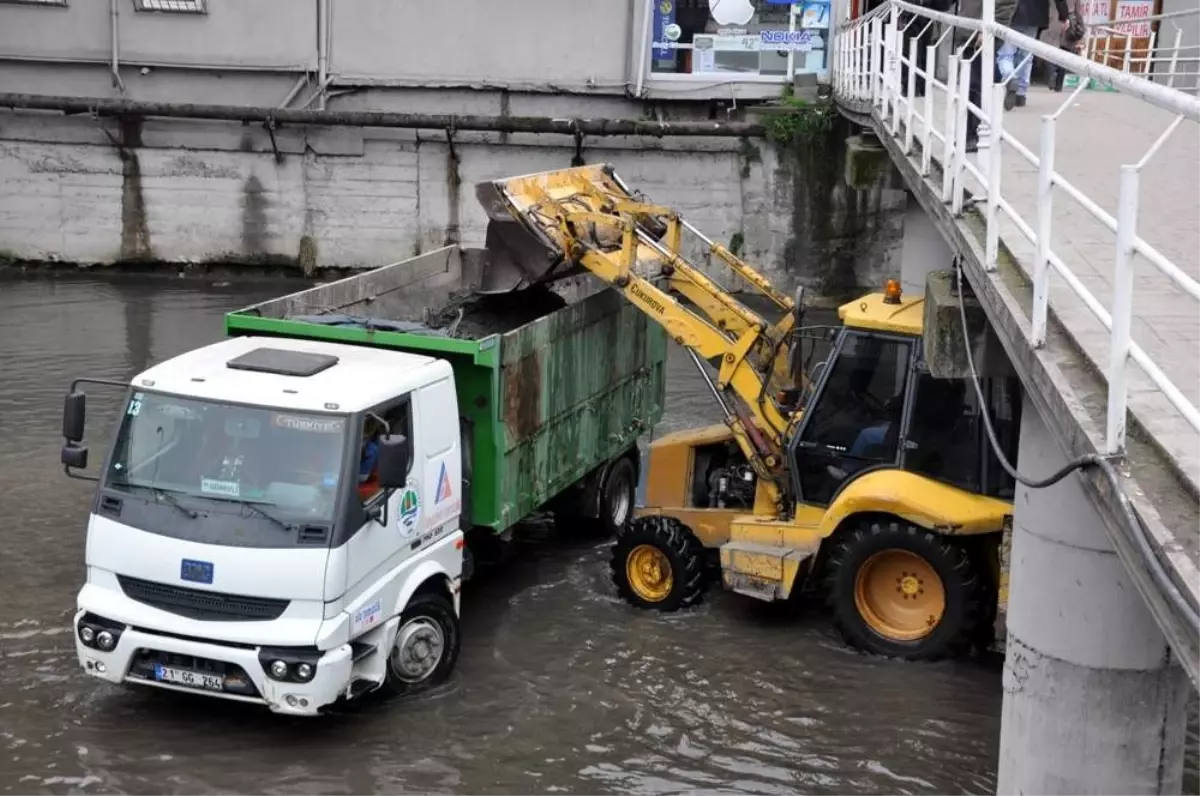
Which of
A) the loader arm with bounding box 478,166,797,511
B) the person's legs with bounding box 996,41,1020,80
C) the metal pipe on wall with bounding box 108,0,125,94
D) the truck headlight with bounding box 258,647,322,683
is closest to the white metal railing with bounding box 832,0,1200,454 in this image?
the person's legs with bounding box 996,41,1020,80

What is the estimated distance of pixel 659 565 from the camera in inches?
400

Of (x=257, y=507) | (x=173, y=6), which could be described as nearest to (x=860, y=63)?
(x=257, y=507)

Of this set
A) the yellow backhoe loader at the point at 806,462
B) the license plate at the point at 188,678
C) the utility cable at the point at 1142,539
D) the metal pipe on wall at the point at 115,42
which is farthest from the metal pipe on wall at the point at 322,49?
the utility cable at the point at 1142,539

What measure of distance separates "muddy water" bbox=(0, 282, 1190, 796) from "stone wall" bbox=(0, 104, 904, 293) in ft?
39.1

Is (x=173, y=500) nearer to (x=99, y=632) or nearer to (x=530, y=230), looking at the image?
(x=99, y=632)

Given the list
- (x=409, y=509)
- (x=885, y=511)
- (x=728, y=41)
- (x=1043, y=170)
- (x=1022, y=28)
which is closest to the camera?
(x=1043, y=170)

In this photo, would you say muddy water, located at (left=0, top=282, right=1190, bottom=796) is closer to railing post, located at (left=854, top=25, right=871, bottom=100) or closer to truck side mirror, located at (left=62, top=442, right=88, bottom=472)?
truck side mirror, located at (left=62, top=442, right=88, bottom=472)

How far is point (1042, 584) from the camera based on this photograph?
20.2 ft

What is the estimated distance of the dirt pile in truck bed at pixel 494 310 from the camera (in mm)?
11211

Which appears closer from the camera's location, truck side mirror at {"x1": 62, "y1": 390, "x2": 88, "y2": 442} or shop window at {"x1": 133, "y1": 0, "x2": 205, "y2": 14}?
truck side mirror at {"x1": 62, "y1": 390, "x2": 88, "y2": 442}

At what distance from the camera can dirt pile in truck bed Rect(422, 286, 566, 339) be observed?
11.2 m

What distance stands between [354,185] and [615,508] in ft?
39.2

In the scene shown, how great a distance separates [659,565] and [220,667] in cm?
351

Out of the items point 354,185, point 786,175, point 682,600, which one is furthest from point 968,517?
point 354,185
